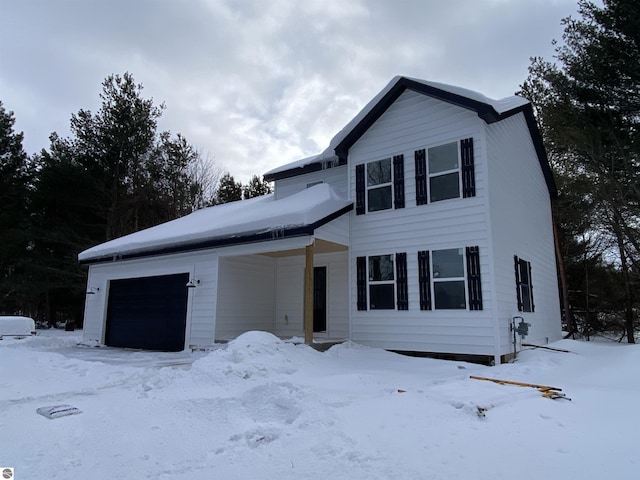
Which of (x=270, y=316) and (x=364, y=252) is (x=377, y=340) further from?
(x=270, y=316)

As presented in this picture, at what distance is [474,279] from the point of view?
8.46 metres

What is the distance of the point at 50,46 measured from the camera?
11.8 metres

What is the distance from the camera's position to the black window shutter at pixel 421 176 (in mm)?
9477

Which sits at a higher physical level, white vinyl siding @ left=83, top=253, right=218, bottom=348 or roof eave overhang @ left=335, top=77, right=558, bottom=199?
roof eave overhang @ left=335, top=77, right=558, bottom=199

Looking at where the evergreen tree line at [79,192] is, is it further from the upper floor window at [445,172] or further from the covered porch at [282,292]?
the upper floor window at [445,172]

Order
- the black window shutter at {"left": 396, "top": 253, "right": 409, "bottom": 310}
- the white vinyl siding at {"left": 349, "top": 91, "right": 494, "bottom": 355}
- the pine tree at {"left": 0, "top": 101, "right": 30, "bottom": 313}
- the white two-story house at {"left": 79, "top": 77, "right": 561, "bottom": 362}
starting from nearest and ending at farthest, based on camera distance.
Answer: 1. the white vinyl siding at {"left": 349, "top": 91, "right": 494, "bottom": 355}
2. the white two-story house at {"left": 79, "top": 77, "right": 561, "bottom": 362}
3. the black window shutter at {"left": 396, "top": 253, "right": 409, "bottom": 310}
4. the pine tree at {"left": 0, "top": 101, "right": 30, "bottom": 313}

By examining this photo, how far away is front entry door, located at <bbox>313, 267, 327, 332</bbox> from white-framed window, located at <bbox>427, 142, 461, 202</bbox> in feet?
12.7

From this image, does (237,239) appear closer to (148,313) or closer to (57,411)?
(148,313)

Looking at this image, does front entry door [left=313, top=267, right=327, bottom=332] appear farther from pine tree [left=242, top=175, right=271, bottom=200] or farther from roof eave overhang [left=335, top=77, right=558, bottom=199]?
pine tree [left=242, top=175, right=271, bottom=200]

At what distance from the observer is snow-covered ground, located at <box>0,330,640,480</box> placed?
10.0 ft

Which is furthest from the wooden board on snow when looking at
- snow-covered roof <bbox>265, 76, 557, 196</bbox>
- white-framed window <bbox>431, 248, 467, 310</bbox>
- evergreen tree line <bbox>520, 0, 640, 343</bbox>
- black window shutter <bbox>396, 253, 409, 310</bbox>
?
evergreen tree line <bbox>520, 0, 640, 343</bbox>

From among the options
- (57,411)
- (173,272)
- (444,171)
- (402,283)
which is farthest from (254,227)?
(57,411)

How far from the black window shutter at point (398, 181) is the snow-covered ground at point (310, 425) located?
4.26 metres

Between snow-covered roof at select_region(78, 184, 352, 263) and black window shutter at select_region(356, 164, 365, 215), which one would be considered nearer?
snow-covered roof at select_region(78, 184, 352, 263)
